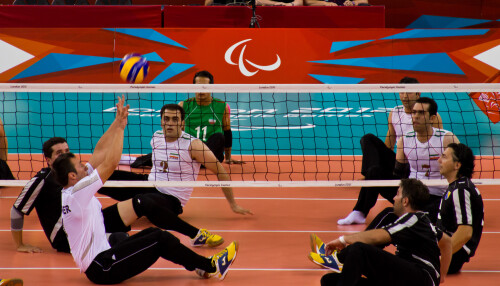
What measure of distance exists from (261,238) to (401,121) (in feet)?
9.00

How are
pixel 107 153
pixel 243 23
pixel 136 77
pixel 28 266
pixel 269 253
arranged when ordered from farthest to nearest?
pixel 243 23, pixel 136 77, pixel 269 253, pixel 28 266, pixel 107 153

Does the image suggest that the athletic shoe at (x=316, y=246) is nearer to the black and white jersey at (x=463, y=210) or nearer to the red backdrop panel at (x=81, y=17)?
the black and white jersey at (x=463, y=210)

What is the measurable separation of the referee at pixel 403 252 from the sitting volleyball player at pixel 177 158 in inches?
93.1

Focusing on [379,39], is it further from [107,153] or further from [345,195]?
[107,153]

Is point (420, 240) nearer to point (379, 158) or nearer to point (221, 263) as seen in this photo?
point (221, 263)

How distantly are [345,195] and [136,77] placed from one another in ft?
10.4

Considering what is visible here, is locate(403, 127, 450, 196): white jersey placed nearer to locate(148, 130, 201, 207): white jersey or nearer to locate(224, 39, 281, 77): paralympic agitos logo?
locate(148, 130, 201, 207): white jersey

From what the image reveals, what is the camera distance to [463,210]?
18.6 ft

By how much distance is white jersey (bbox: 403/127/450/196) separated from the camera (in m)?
7.21

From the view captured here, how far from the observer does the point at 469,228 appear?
18.4 ft

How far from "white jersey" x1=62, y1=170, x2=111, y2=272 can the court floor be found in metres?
0.42

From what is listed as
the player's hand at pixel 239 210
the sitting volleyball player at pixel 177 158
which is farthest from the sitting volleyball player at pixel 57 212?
the player's hand at pixel 239 210

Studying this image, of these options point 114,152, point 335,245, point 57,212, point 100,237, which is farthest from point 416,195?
point 57,212

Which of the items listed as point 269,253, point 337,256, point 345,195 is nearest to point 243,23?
point 345,195
